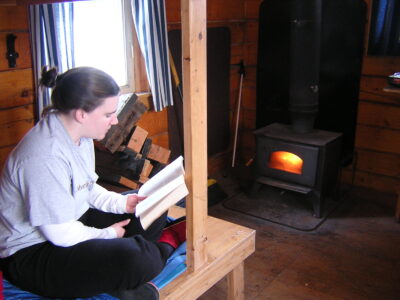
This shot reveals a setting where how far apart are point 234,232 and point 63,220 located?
2.63 feet

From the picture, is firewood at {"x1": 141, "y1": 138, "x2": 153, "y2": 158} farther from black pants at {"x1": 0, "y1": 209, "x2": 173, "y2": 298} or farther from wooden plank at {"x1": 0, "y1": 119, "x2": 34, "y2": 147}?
black pants at {"x1": 0, "y1": 209, "x2": 173, "y2": 298}

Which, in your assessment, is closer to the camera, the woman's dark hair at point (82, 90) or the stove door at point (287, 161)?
the woman's dark hair at point (82, 90)

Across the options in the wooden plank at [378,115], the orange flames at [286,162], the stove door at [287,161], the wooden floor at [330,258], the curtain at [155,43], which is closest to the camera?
the wooden floor at [330,258]

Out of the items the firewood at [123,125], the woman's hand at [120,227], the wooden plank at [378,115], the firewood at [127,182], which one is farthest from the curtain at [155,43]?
the wooden plank at [378,115]

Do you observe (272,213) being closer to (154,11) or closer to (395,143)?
(395,143)

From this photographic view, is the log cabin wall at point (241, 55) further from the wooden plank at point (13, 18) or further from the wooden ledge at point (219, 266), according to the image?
the wooden ledge at point (219, 266)

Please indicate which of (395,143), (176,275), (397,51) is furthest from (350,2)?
(176,275)

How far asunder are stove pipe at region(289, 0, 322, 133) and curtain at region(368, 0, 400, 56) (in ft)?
1.52

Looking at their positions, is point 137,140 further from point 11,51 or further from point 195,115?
point 195,115

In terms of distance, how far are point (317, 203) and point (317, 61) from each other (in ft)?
3.17

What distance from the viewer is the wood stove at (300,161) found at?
114 inches

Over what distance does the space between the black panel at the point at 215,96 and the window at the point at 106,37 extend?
382mm

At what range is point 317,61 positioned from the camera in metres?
2.90

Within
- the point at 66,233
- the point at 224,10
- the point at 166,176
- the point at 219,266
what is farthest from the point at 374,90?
the point at 66,233
